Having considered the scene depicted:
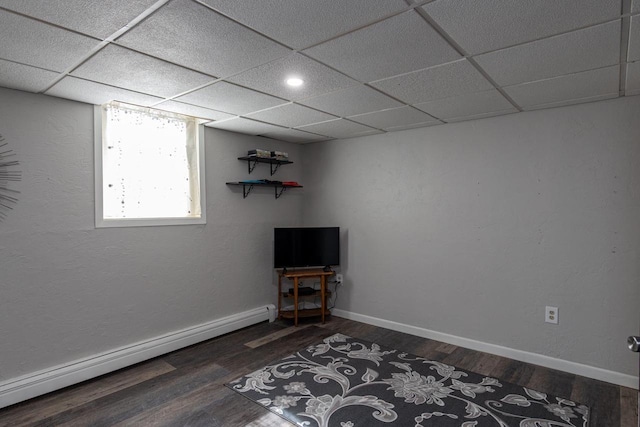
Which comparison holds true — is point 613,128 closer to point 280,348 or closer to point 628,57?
point 628,57

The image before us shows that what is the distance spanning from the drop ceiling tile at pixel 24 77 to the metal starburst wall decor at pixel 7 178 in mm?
372

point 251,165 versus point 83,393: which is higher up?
point 251,165

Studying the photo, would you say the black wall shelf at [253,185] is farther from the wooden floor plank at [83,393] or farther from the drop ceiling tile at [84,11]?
the drop ceiling tile at [84,11]

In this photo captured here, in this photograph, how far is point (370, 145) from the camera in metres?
4.11

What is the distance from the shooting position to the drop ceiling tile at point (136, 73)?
1.96 m

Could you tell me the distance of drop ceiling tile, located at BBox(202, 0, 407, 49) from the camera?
1465mm

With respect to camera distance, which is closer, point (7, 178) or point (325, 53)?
point (325, 53)

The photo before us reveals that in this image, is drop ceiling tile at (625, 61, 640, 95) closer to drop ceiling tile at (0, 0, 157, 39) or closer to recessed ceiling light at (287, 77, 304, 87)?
recessed ceiling light at (287, 77, 304, 87)

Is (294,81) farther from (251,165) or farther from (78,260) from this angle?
(78,260)

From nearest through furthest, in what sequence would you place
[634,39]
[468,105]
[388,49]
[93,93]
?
[634,39]
[388,49]
[93,93]
[468,105]

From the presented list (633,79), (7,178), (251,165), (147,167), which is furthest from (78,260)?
(633,79)

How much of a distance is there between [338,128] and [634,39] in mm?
2397

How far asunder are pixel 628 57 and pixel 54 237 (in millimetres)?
3877

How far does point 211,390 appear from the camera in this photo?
2684mm
